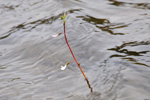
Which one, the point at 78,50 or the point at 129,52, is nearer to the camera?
the point at 129,52

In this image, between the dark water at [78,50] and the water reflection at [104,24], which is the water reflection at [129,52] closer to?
the dark water at [78,50]

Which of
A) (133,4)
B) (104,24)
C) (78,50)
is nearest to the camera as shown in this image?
(78,50)

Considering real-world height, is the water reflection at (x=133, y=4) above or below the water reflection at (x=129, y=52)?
above

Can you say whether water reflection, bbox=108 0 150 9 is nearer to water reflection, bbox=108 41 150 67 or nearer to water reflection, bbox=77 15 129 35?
water reflection, bbox=77 15 129 35

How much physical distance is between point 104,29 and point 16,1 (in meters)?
2.58

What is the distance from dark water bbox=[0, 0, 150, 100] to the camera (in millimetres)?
2104

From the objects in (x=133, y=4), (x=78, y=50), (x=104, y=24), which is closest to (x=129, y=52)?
(x=78, y=50)

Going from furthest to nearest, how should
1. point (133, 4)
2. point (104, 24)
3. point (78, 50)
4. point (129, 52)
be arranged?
point (133, 4), point (104, 24), point (78, 50), point (129, 52)

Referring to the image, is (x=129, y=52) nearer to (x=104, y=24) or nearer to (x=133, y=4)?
(x=104, y=24)

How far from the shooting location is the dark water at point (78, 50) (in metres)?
2.10

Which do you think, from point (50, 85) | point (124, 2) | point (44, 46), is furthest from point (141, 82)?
point (124, 2)

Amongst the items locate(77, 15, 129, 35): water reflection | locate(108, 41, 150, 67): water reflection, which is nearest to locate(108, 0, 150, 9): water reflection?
locate(77, 15, 129, 35): water reflection

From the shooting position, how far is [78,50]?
2.90 m

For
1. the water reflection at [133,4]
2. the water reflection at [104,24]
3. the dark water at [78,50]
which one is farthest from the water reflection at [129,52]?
the water reflection at [133,4]
